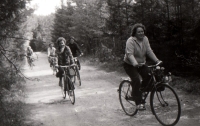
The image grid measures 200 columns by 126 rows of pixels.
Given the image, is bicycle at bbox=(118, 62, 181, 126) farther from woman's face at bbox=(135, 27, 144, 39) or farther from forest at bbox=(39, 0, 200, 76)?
forest at bbox=(39, 0, 200, 76)

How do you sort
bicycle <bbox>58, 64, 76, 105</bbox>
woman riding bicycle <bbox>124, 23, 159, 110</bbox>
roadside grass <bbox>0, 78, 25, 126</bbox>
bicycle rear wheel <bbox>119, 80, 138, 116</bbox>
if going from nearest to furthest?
woman riding bicycle <bbox>124, 23, 159, 110</bbox>, roadside grass <bbox>0, 78, 25, 126</bbox>, bicycle rear wheel <bbox>119, 80, 138, 116</bbox>, bicycle <bbox>58, 64, 76, 105</bbox>

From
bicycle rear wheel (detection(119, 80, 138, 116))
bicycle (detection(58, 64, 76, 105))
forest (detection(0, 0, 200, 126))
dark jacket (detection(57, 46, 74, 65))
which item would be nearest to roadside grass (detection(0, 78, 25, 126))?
forest (detection(0, 0, 200, 126))

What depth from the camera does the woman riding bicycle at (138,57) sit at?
18.6ft

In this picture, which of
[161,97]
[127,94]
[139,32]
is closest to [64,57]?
[127,94]

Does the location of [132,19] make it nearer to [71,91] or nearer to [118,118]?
[71,91]

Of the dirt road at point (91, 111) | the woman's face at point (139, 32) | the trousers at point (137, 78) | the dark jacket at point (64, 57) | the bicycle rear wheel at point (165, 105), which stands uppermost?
the woman's face at point (139, 32)

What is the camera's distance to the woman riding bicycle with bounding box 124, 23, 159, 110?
566 cm

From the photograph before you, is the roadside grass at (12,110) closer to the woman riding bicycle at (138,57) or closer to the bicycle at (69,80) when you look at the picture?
the bicycle at (69,80)

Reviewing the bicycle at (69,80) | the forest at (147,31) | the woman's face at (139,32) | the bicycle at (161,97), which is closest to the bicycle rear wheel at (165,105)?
the bicycle at (161,97)

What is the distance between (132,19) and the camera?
1385cm

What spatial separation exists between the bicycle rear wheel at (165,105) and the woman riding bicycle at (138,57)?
1.25ft

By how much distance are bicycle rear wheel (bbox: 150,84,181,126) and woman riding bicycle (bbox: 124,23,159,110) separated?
38 cm

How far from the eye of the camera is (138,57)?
5.80 metres

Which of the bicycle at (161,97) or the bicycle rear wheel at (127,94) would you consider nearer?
the bicycle at (161,97)
